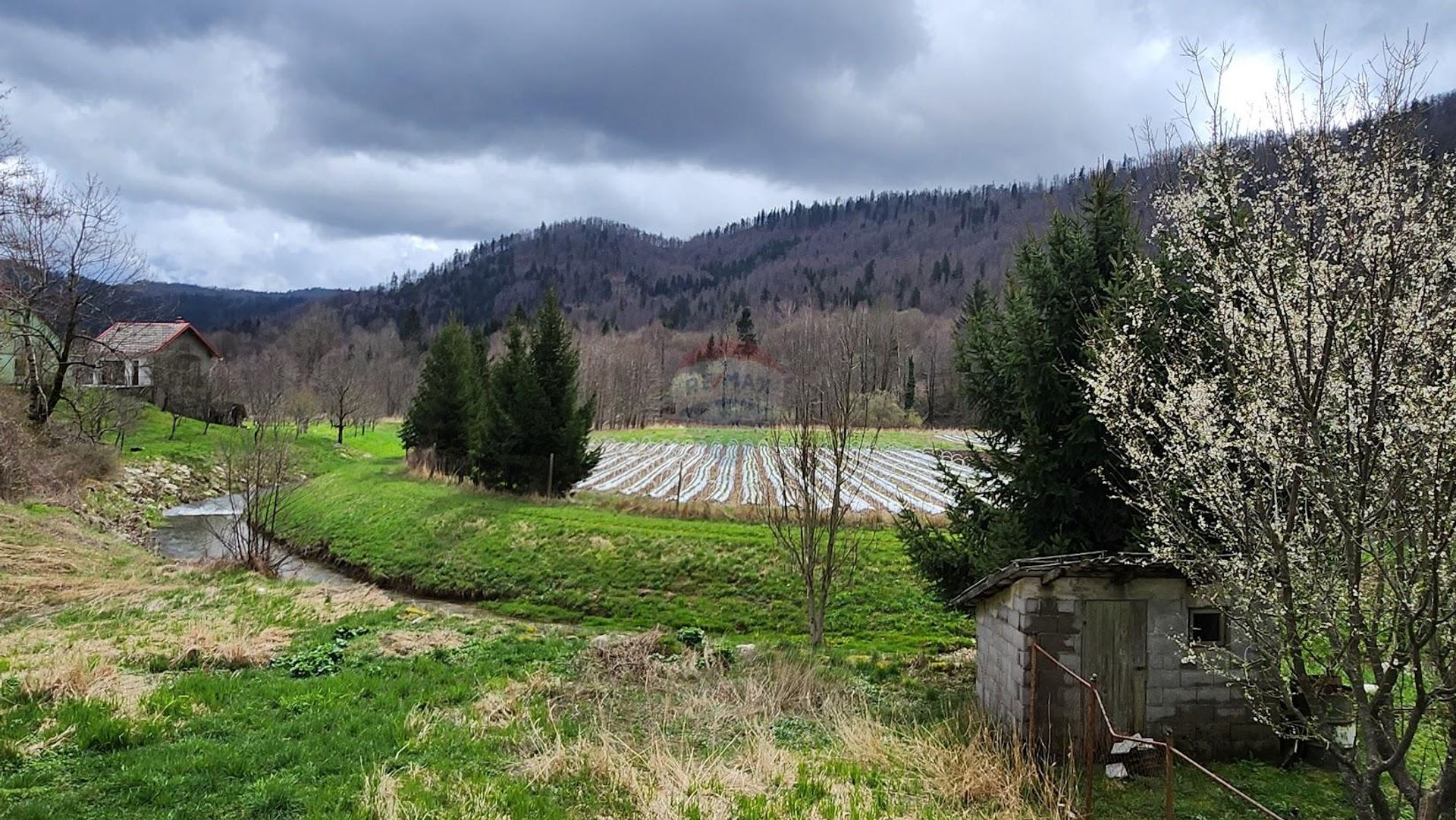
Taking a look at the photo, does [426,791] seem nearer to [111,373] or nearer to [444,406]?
[444,406]

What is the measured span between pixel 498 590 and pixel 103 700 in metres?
12.3

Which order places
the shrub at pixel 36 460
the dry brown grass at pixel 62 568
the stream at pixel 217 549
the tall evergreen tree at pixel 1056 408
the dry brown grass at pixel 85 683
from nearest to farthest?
the dry brown grass at pixel 85 683, the tall evergreen tree at pixel 1056 408, the dry brown grass at pixel 62 568, the stream at pixel 217 549, the shrub at pixel 36 460

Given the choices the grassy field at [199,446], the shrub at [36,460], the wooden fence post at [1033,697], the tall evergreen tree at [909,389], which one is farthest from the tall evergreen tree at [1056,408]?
the tall evergreen tree at [909,389]

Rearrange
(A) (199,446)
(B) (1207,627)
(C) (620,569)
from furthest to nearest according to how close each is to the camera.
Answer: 1. (A) (199,446)
2. (C) (620,569)
3. (B) (1207,627)

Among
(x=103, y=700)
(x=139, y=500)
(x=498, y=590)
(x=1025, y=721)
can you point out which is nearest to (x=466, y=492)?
(x=498, y=590)

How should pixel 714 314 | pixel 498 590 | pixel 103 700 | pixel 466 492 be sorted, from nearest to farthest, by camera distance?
1. pixel 103 700
2. pixel 498 590
3. pixel 466 492
4. pixel 714 314

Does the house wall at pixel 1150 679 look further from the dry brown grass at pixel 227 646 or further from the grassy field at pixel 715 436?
the grassy field at pixel 715 436

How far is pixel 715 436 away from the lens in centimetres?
5953

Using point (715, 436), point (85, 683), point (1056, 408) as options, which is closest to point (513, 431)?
point (85, 683)

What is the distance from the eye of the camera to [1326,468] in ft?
18.7

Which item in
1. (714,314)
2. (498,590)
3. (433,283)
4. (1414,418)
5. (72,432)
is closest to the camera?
(1414,418)

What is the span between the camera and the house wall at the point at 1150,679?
9.45m

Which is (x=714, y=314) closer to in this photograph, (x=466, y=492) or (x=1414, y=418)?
(x=466, y=492)

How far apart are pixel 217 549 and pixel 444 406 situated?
39.3 feet
